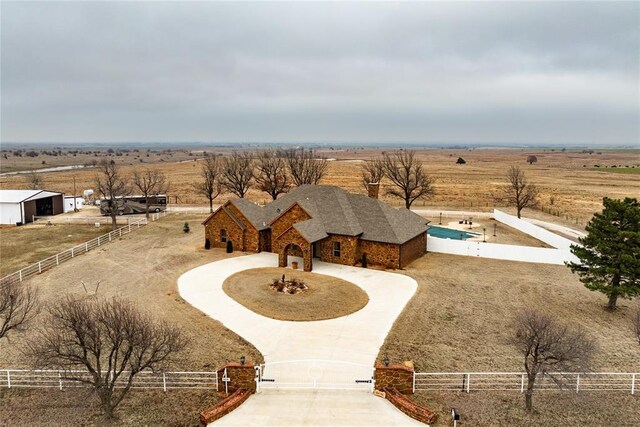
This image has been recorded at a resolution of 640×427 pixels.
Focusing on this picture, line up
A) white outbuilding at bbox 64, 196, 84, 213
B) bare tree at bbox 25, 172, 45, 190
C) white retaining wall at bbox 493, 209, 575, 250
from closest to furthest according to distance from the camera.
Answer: white retaining wall at bbox 493, 209, 575, 250 → white outbuilding at bbox 64, 196, 84, 213 → bare tree at bbox 25, 172, 45, 190

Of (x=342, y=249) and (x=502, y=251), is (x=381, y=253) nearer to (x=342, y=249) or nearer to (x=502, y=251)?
(x=342, y=249)

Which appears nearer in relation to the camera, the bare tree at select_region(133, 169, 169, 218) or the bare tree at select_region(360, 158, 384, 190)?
the bare tree at select_region(133, 169, 169, 218)

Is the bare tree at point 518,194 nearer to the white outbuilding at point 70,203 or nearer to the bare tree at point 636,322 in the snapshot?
the bare tree at point 636,322

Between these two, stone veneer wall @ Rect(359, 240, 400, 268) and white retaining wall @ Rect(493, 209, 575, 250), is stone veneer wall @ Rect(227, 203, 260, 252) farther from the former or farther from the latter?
white retaining wall @ Rect(493, 209, 575, 250)

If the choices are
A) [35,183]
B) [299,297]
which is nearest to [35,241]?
[299,297]

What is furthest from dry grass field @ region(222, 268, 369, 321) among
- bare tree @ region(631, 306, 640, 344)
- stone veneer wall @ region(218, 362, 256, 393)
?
bare tree @ region(631, 306, 640, 344)

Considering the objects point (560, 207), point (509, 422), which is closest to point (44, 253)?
point (509, 422)

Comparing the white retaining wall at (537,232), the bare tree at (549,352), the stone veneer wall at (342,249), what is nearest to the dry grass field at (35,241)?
the stone veneer wall at (342,249)
